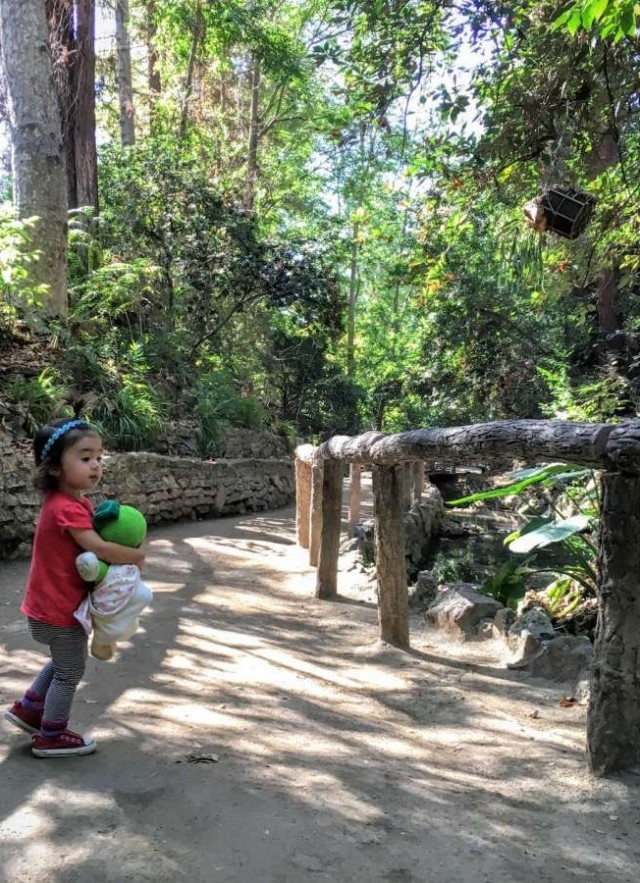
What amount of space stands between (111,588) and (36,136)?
8888mm

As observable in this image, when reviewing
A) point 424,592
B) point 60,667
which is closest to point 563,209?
point 424,592

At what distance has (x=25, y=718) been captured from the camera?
2.83m

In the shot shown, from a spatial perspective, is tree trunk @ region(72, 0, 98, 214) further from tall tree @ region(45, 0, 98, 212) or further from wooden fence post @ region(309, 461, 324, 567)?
wooden fence post @ region(309, 461, 324, 567)

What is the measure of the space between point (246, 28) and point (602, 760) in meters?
14.8

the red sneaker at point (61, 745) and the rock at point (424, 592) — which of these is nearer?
the red sneaker at point (61, 745)

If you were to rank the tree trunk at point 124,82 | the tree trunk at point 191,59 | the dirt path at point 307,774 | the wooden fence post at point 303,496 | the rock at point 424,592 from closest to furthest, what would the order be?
1. the dirt path at point 307,774
2. the rock at point 424,592
3. the wooden fence post at point 303,496
4. the tree trunk at point 124,82
5. the tree trunk at point 191,59

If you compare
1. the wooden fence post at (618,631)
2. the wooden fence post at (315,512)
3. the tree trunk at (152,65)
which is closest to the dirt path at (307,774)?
the wooden fence post at (618,631)

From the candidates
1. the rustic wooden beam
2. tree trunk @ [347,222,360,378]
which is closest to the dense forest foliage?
the rustic wooden beam

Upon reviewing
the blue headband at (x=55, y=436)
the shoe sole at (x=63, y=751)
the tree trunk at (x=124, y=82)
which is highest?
the tree trunk at (x=124, y=82)

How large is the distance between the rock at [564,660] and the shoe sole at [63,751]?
259 cm

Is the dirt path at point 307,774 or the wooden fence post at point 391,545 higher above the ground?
the wooden fence post at point 391,545

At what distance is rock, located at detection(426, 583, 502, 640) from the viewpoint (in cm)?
495

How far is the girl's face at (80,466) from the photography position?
2.72 m

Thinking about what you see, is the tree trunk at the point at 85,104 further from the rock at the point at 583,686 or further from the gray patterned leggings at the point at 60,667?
the rock at the point at 583,686
